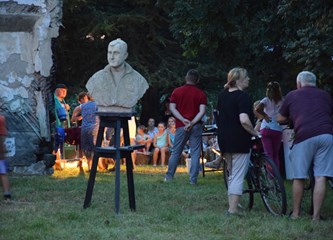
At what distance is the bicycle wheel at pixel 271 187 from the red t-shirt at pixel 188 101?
3990mm

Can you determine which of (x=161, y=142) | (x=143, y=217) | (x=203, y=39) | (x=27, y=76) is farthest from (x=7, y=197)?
(x=161, y=142)

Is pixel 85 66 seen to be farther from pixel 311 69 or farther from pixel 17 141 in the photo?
pixel 311 69

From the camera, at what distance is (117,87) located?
1081cm

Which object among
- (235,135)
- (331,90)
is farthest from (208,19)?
(235,135)

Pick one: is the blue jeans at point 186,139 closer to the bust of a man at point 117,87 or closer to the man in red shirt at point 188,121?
the man in red shirt at point 188,121

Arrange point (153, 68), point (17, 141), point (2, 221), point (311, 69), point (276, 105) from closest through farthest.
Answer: point (2, 221)
point (311, 69)
point (276, 105)
point (17, 141)
point (153, 68)

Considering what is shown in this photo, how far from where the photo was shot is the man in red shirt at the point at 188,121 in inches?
573

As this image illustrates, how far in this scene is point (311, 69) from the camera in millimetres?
11914

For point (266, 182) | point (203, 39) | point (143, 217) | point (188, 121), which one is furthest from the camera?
point (203, 39)

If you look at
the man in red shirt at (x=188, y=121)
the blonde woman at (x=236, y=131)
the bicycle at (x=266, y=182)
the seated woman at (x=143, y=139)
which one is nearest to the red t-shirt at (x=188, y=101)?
the man in red shirt at (x=188, y=121)

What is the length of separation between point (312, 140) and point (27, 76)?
25.8 feet

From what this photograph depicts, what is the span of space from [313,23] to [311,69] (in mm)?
744

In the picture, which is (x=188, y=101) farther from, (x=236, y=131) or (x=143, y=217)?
(x=143, y=217)

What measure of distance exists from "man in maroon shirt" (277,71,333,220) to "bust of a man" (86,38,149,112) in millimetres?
2077
